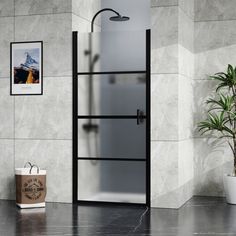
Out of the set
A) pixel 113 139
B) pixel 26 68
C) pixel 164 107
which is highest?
pixel 26 68

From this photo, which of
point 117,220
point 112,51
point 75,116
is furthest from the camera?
point 75,116

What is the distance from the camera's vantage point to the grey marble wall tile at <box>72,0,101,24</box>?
18.5 feet

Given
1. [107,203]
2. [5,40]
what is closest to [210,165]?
[107,203]

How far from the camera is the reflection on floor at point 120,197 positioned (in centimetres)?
537

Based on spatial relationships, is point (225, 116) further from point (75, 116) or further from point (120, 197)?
point (75, 116)

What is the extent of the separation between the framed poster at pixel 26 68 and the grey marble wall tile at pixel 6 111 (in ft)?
0.24

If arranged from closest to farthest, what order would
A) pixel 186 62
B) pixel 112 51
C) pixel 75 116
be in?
pixel 112 51 → pixel 75 116 → pixel 186 62

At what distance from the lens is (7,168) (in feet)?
19.0

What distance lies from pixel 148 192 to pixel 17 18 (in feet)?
8.10

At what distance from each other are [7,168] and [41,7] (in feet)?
6.18

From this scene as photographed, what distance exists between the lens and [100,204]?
5465mm

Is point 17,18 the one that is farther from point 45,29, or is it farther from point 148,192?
point 148,192

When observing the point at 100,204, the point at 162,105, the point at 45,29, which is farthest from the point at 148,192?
the point at 45,29

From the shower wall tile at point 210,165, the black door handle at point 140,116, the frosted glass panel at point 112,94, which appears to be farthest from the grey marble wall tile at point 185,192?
the frosted glass panel at point 112,94
